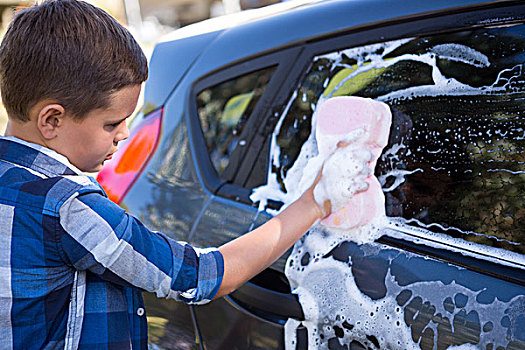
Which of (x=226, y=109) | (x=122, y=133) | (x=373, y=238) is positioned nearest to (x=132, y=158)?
(x=226, y=109)

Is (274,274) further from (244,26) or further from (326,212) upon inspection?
(244,26)

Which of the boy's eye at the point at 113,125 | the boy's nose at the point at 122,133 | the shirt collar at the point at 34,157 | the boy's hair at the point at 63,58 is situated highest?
the boy's hair at the point at 63,58

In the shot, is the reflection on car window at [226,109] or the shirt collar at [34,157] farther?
the reflection on car window at [226,109]

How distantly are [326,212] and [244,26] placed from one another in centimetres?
75

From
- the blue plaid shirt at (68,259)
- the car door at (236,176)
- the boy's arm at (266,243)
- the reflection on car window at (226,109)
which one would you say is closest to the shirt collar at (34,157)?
the blue plaid shirt at (68,259)

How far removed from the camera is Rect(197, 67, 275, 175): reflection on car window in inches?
67.3

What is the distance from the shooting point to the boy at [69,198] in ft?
3.53

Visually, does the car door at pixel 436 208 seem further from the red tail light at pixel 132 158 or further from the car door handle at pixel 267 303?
the red tail light at pixel 132 158

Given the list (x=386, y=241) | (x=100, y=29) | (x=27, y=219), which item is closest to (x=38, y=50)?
(x=100, y=29)

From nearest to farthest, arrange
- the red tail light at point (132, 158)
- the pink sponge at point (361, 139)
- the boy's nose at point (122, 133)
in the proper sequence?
the boy's nose at point (122, 133) < the pink sponge at point (361, 139) < the red tail light at point (132, 158)

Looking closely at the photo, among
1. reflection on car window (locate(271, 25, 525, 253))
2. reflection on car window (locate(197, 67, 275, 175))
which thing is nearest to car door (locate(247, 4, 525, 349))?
reflection on car window (locate(271, 25, 525, 253))

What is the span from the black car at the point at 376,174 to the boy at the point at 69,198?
0.30 meters

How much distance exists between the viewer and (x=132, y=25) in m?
12.5

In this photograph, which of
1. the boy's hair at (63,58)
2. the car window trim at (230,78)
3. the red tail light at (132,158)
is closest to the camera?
the boy's hair at (63,58)
